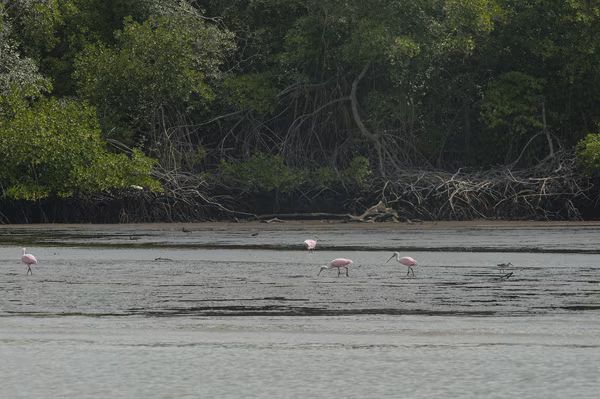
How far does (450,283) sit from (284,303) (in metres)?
3.37

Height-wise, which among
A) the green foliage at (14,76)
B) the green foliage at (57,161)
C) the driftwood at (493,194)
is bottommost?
the driftwood at (493,194)

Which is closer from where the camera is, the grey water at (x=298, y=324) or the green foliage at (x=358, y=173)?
the grey water at (x=298, y=324)

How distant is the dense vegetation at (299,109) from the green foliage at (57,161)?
58 millimetres

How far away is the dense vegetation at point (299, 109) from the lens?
38.8 m

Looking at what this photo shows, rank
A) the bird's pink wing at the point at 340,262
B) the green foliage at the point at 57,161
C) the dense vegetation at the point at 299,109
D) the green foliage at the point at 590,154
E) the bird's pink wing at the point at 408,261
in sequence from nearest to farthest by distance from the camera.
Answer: the bird's pink wing at the point at 340,262 → the bird's pink wing at the point at 408,261 → the green foliage at the point at 590,154 → the green foliage at the point at 57,161 → the dense vegetation at the point at 299,109

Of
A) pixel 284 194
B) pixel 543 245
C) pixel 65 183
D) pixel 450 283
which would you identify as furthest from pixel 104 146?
pixel 450 283

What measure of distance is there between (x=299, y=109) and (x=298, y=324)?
100 ft

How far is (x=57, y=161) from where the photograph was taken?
127 ft

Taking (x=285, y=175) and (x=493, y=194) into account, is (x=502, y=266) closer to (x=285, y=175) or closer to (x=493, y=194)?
(x=493, y=194)

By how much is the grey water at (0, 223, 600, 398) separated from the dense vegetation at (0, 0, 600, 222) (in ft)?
46.1

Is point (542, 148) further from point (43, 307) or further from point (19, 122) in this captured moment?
point (43, 307)

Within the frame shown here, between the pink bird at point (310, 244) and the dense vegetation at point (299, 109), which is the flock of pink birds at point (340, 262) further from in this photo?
the dense vegetation at point (299, 109)

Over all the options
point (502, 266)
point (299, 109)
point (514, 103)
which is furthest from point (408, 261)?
point (299, 109)

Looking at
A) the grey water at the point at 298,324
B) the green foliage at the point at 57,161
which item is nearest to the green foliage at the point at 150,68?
the green foliage at the point at 57,161
